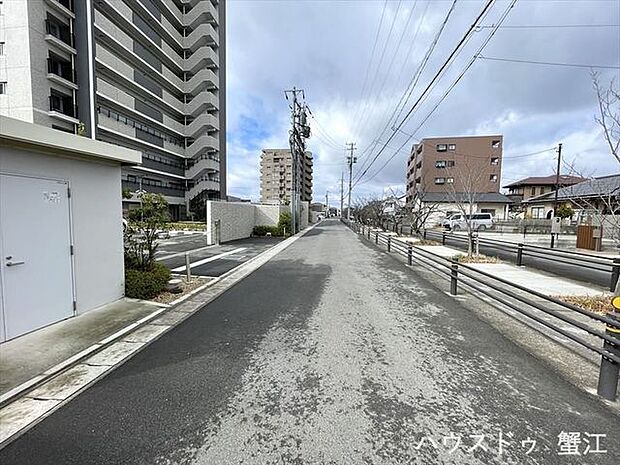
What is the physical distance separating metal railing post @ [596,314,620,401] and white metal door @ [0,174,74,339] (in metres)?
6.86

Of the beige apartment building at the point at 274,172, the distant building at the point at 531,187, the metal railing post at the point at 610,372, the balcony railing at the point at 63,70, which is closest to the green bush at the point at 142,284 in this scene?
the metal railing post at the point at 610,372

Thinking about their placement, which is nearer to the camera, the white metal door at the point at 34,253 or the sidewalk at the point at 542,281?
the white metal door at the point at 34,253

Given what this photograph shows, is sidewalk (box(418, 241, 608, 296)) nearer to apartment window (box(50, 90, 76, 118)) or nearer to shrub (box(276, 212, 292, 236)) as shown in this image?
shrub (box(276, 212, 292, 236))

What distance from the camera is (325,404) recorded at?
2824 mm

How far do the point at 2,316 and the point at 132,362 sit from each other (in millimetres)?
1924

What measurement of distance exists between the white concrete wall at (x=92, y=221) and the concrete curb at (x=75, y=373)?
1.16 meters

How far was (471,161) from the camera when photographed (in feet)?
161

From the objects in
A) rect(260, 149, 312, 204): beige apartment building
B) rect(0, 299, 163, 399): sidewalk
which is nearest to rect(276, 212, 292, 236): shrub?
rect(0, 299, 163, 399): sidewalk

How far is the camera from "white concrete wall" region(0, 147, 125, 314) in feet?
15.1

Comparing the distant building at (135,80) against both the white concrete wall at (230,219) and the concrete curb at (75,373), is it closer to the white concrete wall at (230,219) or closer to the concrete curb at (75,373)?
the white concrete wall at (230,219)

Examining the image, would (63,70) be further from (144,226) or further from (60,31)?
(144,226)

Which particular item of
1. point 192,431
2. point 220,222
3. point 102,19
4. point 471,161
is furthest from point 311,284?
point 471,161

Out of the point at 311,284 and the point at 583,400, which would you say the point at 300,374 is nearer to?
the point at 583,400

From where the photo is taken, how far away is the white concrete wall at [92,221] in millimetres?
4596
